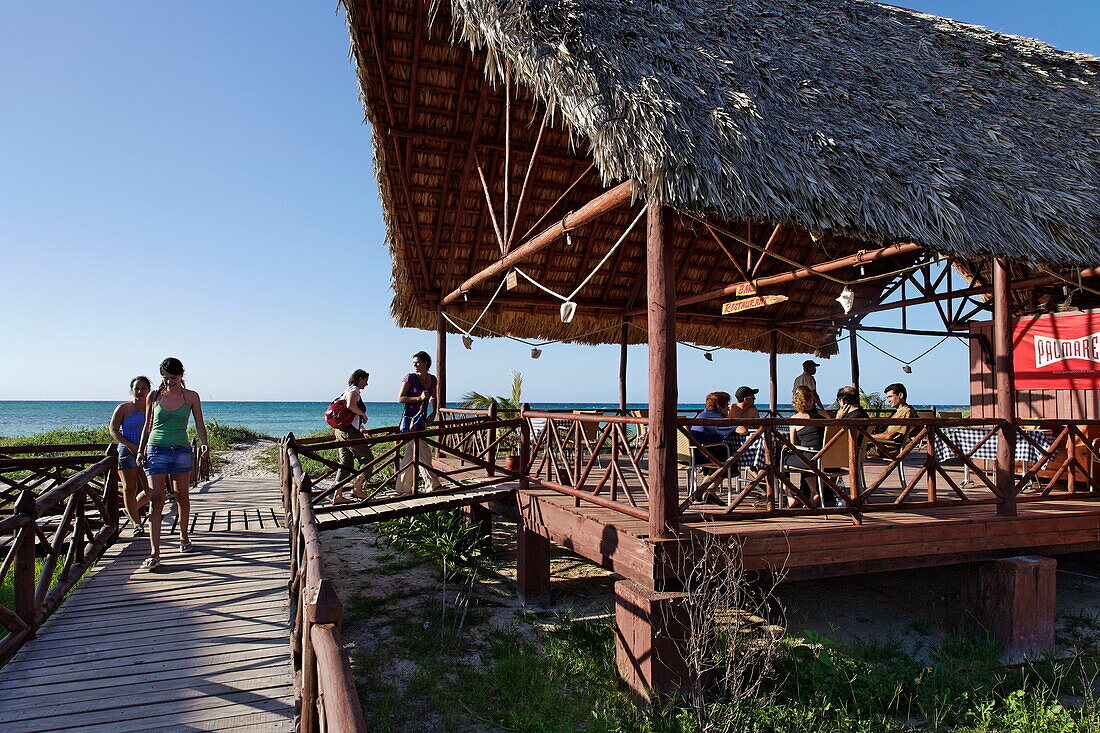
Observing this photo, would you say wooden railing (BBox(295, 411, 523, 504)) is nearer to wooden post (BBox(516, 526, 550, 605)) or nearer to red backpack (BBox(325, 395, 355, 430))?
→ red backpack (BBox(325, 395, 355, 430))

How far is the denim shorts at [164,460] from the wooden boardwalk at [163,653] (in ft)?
2.66

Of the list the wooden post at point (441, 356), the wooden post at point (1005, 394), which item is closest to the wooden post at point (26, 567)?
the wooden post at point (441, 356)

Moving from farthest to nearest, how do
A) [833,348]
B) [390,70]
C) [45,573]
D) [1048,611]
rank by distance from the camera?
1. [833,348]
2. [390,70]
3. [1048,611]
4. [45,573]

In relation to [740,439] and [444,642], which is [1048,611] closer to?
[740,439]

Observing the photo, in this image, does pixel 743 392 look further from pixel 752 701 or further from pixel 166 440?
pixel 166 440

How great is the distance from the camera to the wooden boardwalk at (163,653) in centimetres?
322

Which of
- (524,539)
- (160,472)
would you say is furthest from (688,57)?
(160,472)

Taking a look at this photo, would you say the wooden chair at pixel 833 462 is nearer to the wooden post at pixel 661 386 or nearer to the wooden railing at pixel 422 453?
the wooden post at pixel 661 386

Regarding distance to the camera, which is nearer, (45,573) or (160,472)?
(45,573)

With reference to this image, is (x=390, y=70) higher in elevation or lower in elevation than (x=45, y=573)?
higher

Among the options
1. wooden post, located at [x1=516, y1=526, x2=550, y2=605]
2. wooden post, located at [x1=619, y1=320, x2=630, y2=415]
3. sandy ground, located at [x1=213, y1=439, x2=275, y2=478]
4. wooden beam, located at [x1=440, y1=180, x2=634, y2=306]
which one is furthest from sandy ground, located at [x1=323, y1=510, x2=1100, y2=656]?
sandy ground, located at [x1=213, y1=439, x2=275, y2=478]

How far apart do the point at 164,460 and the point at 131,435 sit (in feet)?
4.13

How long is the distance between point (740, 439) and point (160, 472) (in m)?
4.95

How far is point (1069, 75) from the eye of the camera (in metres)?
8.59
